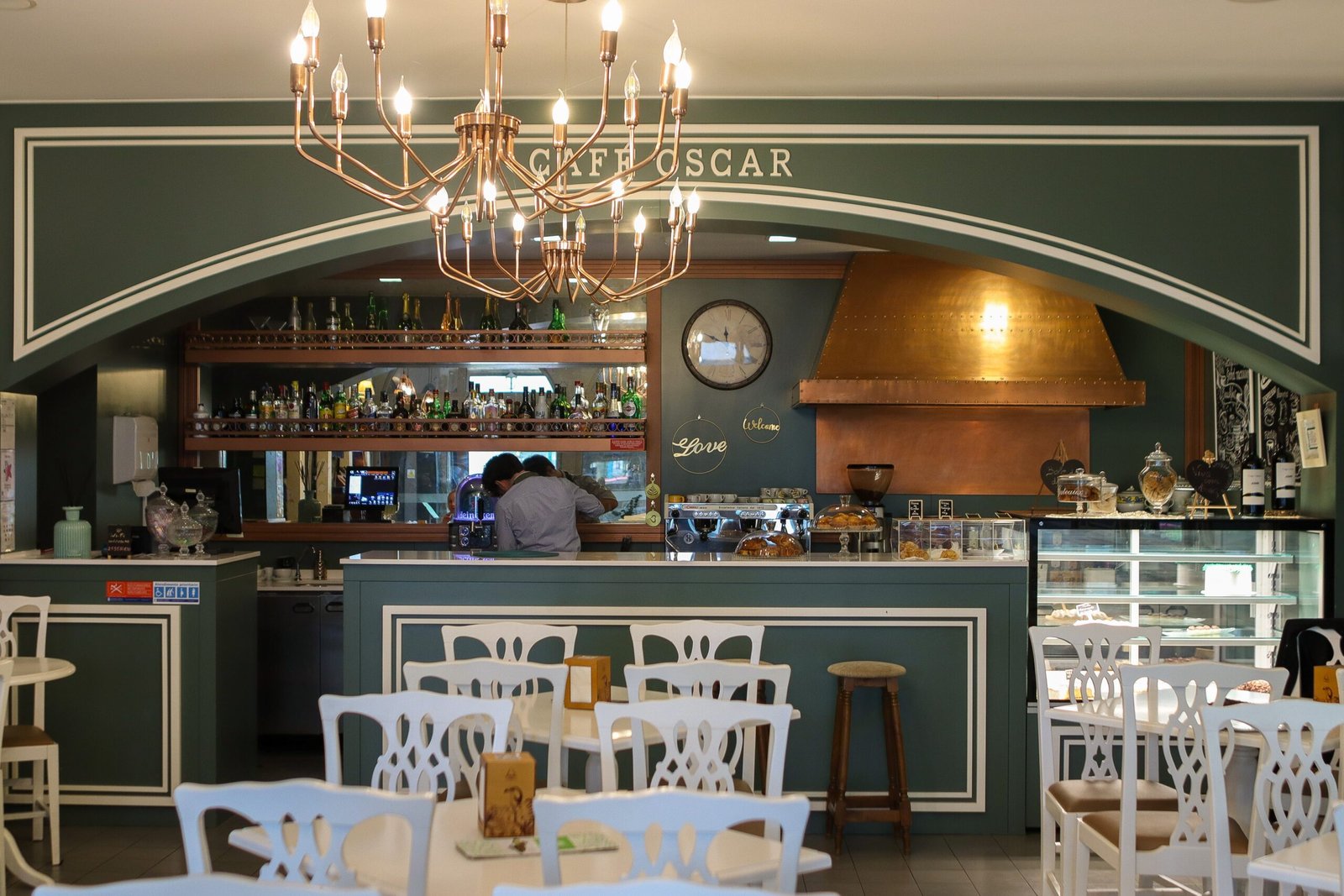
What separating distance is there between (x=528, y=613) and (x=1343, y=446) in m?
3.58

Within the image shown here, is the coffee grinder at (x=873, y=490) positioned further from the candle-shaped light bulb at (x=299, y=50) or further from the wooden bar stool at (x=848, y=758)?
the candle-shaped light bulb at (x=299, y=50)

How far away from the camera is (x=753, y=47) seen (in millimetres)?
4539

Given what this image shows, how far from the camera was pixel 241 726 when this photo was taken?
18.0ft

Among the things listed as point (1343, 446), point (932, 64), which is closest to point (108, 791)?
point (932, 64)

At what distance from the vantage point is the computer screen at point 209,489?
620 centimetres

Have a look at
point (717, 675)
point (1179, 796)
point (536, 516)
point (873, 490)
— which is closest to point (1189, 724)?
point (1179, 796)

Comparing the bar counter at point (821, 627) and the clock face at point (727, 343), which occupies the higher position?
the clock face at point (727, 343)

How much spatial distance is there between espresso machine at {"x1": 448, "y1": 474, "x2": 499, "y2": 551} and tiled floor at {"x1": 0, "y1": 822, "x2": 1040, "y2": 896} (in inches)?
63.7

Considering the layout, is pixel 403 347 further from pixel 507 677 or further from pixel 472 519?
pixel 507 677

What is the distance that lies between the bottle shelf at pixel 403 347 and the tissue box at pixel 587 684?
3.91 m

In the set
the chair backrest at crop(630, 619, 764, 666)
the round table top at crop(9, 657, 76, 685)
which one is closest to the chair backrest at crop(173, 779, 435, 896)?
the chair backrest at crop(630, 619, 764, 666)

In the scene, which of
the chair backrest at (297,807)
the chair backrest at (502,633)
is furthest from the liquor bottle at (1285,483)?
the chair backrest at (297,807)

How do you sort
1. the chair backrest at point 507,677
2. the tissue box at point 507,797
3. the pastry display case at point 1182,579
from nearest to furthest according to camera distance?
the tissue box at point 507,797
the chair backrest at point 507,677
the pastry display case at point 1182,579

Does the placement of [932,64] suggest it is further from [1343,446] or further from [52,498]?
[52,498]
